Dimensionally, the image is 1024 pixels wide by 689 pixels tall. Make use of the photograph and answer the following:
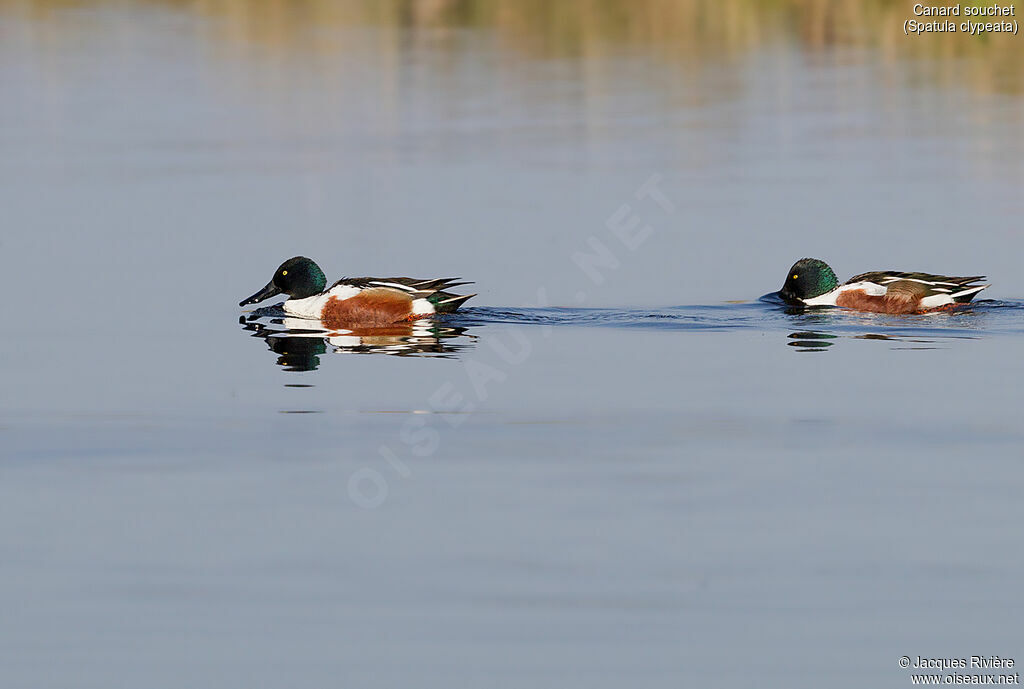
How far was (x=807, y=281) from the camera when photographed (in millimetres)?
14258

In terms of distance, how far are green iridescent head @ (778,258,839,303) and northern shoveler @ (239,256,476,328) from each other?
2.53m

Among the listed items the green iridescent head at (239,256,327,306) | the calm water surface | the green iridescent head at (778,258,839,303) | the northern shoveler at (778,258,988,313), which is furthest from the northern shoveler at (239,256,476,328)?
the northern shoveler at (778,258,988,313)

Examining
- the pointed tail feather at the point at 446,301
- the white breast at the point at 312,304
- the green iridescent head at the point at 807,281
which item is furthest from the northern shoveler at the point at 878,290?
the white breast at the point at 312,304

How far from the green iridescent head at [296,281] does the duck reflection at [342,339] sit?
21 cm

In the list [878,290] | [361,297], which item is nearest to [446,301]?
[361,297]

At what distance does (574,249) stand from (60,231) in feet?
16.1

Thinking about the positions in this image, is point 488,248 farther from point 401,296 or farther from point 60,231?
point 60,231

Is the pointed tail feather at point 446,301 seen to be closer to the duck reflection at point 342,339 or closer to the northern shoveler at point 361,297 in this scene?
the northern shoveler at point 361,297

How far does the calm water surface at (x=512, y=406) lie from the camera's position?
22.5 feet

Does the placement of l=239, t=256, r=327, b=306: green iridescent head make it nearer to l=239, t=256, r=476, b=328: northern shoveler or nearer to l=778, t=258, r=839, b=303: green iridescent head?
l=239, t=256, r=476, b=328: northern shoveler

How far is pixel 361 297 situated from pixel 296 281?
0.70m

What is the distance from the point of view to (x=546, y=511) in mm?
8289

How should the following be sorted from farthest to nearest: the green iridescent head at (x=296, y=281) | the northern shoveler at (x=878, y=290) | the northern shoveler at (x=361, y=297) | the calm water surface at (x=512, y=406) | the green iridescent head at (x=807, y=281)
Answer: the green iridescent head at (x=296, y=281), the green iridescent head at (x=807, y=281), the northern shoveler at (x=361, y=297), the northern shoveler at (x=878, y=290), the calm water surface at (x=512, y=406)

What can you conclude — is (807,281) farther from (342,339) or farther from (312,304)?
(312,304)
